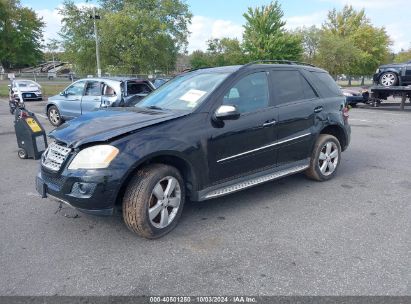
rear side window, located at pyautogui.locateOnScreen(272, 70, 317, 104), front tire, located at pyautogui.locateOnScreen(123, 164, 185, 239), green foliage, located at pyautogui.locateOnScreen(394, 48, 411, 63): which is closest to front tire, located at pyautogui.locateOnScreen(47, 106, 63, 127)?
rear side window, located at pyautogui.locateOnScreen(272, 70, 317, 104)

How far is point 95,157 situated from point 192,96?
4.59 ft

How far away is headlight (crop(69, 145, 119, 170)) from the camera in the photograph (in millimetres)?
3279

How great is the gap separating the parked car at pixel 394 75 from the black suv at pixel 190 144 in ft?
40.3

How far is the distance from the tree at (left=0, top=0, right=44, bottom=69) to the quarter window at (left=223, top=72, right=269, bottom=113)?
202ft

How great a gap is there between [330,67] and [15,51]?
47957mm

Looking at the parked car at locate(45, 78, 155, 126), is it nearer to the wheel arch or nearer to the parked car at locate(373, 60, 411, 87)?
the wheel arch

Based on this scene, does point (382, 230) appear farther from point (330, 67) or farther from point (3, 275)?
point (330, 67)

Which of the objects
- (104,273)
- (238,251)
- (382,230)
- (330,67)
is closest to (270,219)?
(238,251)

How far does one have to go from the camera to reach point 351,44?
47.0m

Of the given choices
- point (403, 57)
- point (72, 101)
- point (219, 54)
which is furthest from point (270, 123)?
point (403, 57)

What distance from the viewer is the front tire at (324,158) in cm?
521

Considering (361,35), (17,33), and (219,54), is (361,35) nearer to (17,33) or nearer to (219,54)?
(219,54)

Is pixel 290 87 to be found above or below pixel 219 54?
below

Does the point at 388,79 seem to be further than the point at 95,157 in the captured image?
Yes
